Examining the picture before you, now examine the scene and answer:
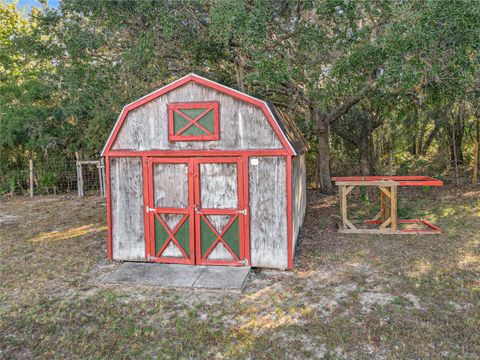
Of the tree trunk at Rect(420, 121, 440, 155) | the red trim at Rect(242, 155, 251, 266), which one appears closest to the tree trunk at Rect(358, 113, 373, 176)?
the tree trunk at Rect(420, 121, 440, 155)

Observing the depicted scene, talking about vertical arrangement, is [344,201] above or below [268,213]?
below

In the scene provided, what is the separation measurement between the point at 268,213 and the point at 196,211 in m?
1.42

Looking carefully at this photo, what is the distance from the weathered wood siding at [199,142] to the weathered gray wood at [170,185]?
1.32ft

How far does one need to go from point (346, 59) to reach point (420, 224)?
4.84 m

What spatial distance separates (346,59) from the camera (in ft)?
28.8

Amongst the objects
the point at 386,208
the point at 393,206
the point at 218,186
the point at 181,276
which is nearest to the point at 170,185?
the point at 218,186

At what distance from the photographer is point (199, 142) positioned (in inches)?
273

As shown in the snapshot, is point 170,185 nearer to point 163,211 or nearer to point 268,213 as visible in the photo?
point 163,211

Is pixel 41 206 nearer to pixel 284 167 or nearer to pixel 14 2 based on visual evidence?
pixel 284 167

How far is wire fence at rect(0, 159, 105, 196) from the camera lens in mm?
16984

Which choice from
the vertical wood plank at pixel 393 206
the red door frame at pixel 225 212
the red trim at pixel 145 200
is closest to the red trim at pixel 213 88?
the red trim at pixel 145 200

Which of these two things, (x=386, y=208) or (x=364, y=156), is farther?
(x=364, y=156)

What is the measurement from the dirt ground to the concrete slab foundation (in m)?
0.18

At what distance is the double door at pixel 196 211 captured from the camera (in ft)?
22.7
